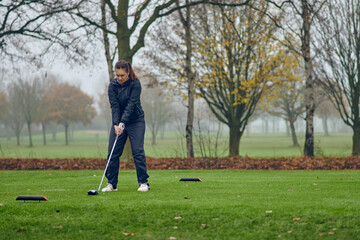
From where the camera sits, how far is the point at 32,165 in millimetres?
16422

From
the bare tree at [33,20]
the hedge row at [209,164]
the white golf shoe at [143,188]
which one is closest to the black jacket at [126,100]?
the white golf shoe at [143,188]

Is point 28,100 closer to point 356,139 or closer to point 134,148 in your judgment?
point 356,139

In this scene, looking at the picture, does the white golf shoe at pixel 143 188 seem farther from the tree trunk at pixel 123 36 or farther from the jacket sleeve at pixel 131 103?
the tree trunk at pixel 123 36

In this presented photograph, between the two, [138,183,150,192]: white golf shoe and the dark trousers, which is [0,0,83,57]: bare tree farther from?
[138,183,150,192]: white golf shoe

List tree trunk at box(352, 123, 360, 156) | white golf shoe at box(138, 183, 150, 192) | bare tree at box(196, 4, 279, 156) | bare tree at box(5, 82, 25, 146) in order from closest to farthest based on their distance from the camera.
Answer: white golf shoe at box(138, 183, 150, 192), bare tree at box(196, 4, 279, 156), tree trunk at box(352, 123, 360, 156), bare tree at box(5, 82, 25, 146)

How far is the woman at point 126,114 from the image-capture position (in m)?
7.55

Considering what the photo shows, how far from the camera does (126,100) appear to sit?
771cm

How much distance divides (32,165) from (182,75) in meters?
8.51

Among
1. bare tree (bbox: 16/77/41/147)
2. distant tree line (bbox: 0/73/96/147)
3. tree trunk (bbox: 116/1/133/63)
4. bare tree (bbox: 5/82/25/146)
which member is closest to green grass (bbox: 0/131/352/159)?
bare tree (bbox: 16/77/41/147)

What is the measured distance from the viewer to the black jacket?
7566 mm

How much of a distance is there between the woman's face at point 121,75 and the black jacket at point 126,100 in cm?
9

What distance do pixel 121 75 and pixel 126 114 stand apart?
0.70 meters

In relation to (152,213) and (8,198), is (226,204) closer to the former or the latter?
(152,213)

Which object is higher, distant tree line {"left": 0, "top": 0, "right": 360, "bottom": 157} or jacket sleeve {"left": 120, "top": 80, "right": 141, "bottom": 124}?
distant tree line {"left": 0, "top": 0, "right": 360, "bottom": 157}
